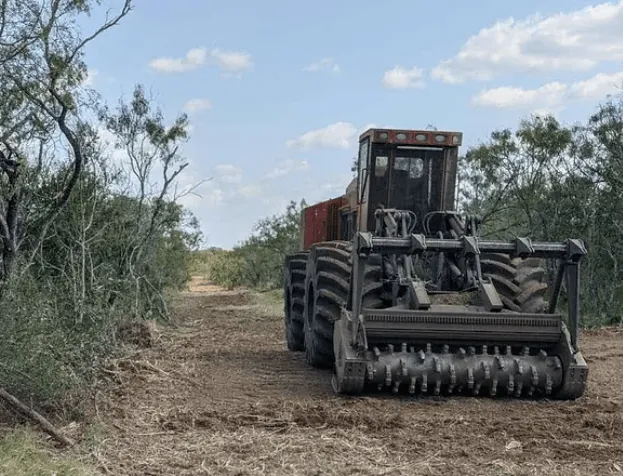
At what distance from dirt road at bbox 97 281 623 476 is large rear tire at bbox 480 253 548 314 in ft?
3.69

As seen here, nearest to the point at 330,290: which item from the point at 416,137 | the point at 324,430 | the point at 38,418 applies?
the point at 416,137

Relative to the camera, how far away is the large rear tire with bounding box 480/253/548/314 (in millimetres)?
9273

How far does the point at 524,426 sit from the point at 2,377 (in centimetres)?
420

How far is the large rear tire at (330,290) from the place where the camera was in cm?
923

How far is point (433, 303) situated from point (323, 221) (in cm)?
502

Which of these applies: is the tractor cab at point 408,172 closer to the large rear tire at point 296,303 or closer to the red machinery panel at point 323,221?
the red machinery panel at point 323,221

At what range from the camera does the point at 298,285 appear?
13.0 metres

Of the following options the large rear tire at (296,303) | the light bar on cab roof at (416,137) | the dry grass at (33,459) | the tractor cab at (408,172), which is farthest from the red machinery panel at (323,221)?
the dry grass at (33,459)

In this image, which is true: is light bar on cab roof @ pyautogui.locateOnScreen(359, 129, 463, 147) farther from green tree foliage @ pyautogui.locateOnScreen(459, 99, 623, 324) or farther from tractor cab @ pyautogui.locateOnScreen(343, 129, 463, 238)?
green tree foliage @ pyautogui.locateOnScreen(459, 99, 623, 324)

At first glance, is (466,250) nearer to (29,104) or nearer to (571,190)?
(29,104)

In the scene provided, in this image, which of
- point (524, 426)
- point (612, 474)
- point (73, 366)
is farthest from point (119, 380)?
point (612, 474)

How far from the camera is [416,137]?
1066cm

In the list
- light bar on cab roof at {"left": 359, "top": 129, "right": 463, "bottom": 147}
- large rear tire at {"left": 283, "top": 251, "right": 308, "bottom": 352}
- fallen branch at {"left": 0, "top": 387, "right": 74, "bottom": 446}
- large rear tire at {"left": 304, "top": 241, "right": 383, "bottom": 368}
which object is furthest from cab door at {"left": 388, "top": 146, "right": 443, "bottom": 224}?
fallen branch at {"left": 0, "top": 387, "right": 74, "bottom": 446}

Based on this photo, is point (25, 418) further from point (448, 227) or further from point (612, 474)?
point (448, 227)
